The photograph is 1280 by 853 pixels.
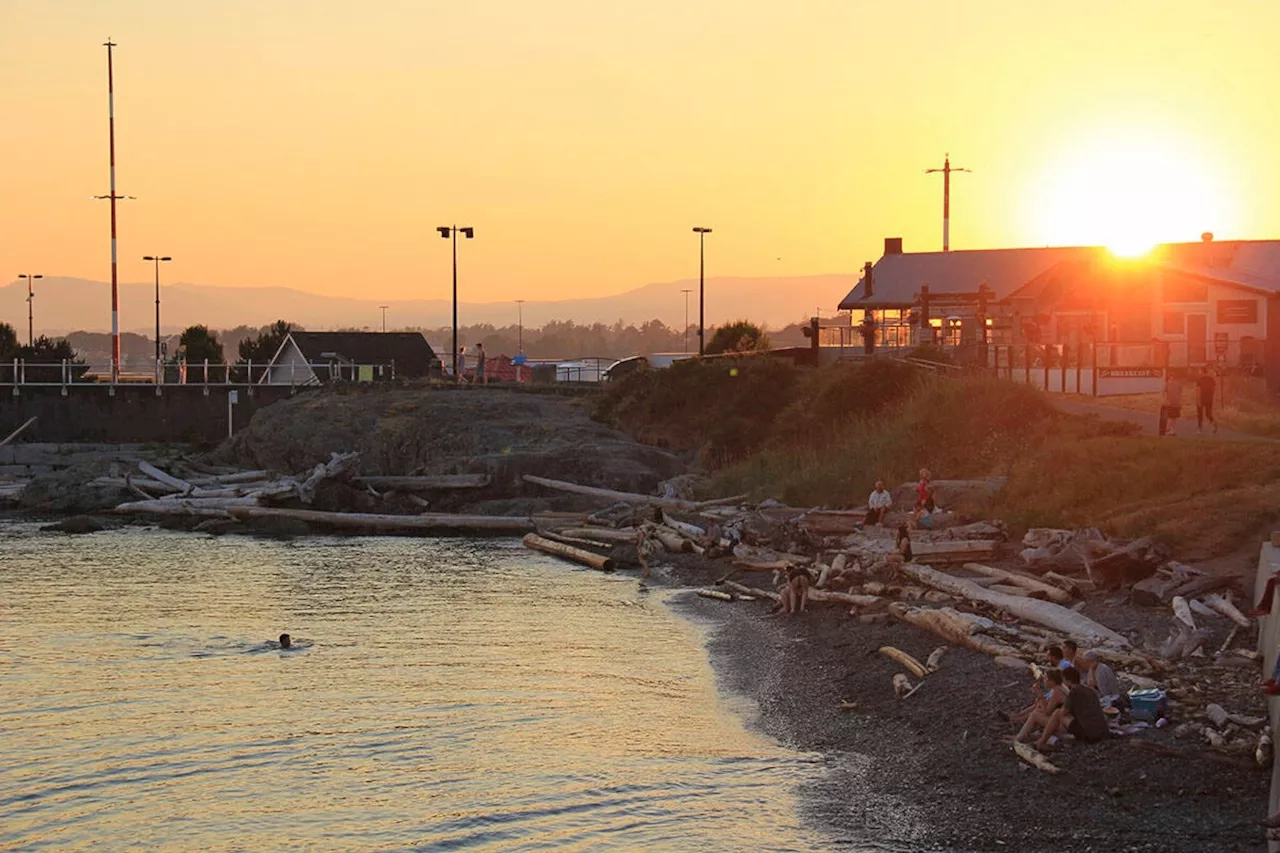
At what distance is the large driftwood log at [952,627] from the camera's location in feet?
74.2

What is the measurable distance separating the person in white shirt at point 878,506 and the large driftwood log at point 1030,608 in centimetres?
674

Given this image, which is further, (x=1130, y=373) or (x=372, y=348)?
(x=372, y=348)

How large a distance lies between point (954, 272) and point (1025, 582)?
57096 millimetres

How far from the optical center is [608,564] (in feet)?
128

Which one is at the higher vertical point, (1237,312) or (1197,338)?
(1237,312)

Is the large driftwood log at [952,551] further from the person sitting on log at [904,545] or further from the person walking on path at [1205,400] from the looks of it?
the person walking on path at [1205,400]

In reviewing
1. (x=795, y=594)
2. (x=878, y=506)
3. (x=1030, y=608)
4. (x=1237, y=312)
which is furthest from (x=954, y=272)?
(x=1030, y=608)

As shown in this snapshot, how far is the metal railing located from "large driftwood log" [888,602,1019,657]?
47.2 meters

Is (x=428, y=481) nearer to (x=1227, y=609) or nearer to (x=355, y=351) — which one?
(x=1227, y=609)

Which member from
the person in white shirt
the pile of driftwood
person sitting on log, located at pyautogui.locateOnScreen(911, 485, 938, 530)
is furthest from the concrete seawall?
person sitting on log, located at pyautogui.locateOnScreen(911, 485, 938, 530)

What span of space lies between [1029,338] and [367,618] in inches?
1242

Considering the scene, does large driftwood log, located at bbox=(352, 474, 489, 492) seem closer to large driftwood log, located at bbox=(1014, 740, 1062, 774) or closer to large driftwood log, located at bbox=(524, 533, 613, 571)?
large driftwood log, located at bbox=(524, 533, 613, 571)

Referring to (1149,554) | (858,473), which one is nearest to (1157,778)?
(1149,554)

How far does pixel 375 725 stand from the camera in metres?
22.3
